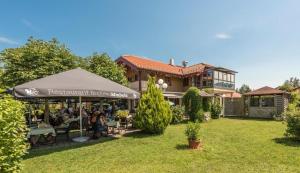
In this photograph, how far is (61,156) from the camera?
7.57 metres

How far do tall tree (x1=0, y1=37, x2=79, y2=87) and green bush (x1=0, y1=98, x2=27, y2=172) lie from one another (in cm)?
1379

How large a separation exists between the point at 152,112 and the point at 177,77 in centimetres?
1711

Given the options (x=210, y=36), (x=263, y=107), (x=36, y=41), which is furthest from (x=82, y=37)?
(x=263, y=107)

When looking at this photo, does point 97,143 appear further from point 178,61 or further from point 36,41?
point 178,61

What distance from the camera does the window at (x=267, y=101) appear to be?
23938 millimetres

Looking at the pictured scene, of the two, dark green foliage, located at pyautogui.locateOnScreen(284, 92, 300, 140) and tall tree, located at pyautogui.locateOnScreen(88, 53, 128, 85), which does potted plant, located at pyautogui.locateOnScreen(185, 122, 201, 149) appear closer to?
dark green foliage, located at pyautogui.locateOnScreen(284, 92, 300, 140)

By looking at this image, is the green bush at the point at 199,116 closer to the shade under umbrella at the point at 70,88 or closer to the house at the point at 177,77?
the house at the point at 177,77

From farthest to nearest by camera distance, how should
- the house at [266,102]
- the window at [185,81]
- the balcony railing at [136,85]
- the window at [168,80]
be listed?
the window at [185,81]
the window at [168,80]
the balcony railing at [136,85]
the house at [266,102]

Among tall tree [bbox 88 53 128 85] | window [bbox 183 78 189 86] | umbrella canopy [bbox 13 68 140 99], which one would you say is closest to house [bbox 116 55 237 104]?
window [bbox 183 78 189 86]

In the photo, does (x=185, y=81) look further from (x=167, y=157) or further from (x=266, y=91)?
(x=167, y=157)

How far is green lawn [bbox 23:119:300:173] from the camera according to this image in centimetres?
634

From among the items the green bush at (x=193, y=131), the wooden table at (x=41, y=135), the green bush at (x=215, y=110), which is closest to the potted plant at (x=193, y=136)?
the green bush at (x=193, y=131)

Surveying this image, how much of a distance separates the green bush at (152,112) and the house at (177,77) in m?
11.5

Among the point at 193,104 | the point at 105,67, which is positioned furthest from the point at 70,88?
the point at 105,67
